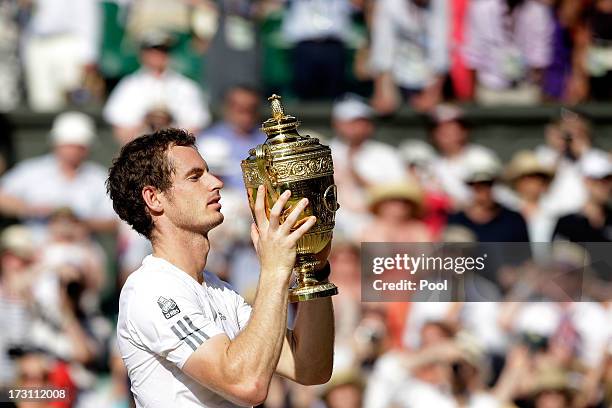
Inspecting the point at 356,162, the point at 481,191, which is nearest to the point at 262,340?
the point at 481,191

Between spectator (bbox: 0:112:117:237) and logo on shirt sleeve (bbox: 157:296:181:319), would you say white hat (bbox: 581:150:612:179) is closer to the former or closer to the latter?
→ spectator (bbox: 0:112:117:237)

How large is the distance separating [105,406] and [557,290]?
103 inches

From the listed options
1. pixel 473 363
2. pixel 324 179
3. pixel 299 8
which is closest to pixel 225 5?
pixel 299 8

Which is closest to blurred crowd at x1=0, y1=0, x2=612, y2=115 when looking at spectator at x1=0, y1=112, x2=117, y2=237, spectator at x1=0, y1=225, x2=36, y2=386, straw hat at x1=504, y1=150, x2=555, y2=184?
spectator at x1=0, y1=112, x2=117, y2=237

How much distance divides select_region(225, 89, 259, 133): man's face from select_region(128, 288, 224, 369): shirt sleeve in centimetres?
495

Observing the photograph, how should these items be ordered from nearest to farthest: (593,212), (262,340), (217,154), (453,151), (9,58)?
(262,340) → (593,212) → (217,154) → (453,151) → (9,58)

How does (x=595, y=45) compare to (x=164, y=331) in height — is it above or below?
above

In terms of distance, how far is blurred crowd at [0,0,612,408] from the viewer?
23.9 feet

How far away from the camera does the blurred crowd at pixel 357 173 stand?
287 inches

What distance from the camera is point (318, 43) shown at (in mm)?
9258

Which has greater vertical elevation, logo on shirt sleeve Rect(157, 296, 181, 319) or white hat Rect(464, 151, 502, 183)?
white hat Rect(464, 151, 502, 183)

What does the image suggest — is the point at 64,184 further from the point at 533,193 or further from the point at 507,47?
the point at 507,47

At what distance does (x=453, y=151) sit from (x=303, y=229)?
515 cm

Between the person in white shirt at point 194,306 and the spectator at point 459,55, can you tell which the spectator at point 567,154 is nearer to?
the spectator at point 459,55
